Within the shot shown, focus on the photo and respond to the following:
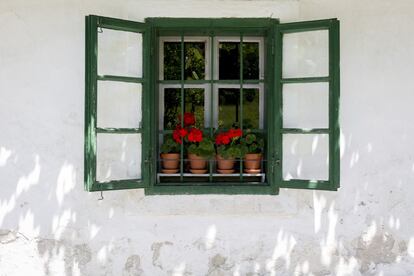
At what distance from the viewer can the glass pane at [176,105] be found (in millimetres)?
5117

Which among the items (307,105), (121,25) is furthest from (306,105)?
(121,25)

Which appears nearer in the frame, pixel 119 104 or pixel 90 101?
pixel 90 101

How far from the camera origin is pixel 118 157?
14.9 ft

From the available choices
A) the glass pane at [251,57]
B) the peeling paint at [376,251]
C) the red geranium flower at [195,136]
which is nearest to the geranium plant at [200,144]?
the red geranium flower at [195,136]

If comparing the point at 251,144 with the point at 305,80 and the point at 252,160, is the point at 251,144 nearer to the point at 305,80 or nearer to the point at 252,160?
the point at 252,160

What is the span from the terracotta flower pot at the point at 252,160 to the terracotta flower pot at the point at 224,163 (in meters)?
0.12

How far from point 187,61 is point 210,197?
1.28m

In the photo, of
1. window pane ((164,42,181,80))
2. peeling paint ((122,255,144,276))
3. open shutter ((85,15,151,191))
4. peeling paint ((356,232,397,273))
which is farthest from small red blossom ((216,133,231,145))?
peeling paint ((356,232,397,273))

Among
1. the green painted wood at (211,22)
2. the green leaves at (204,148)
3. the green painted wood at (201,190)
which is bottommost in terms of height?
the green painted wood at (201,190)

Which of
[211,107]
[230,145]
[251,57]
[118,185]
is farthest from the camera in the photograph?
[251,57]

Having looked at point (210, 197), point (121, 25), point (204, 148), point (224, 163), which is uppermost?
point (121, 25)

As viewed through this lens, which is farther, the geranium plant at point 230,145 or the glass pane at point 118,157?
the geranium plant at point 230,145

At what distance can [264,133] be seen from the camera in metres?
4.97

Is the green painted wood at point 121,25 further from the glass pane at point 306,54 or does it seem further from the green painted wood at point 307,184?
the green painted wood at point 307,184
